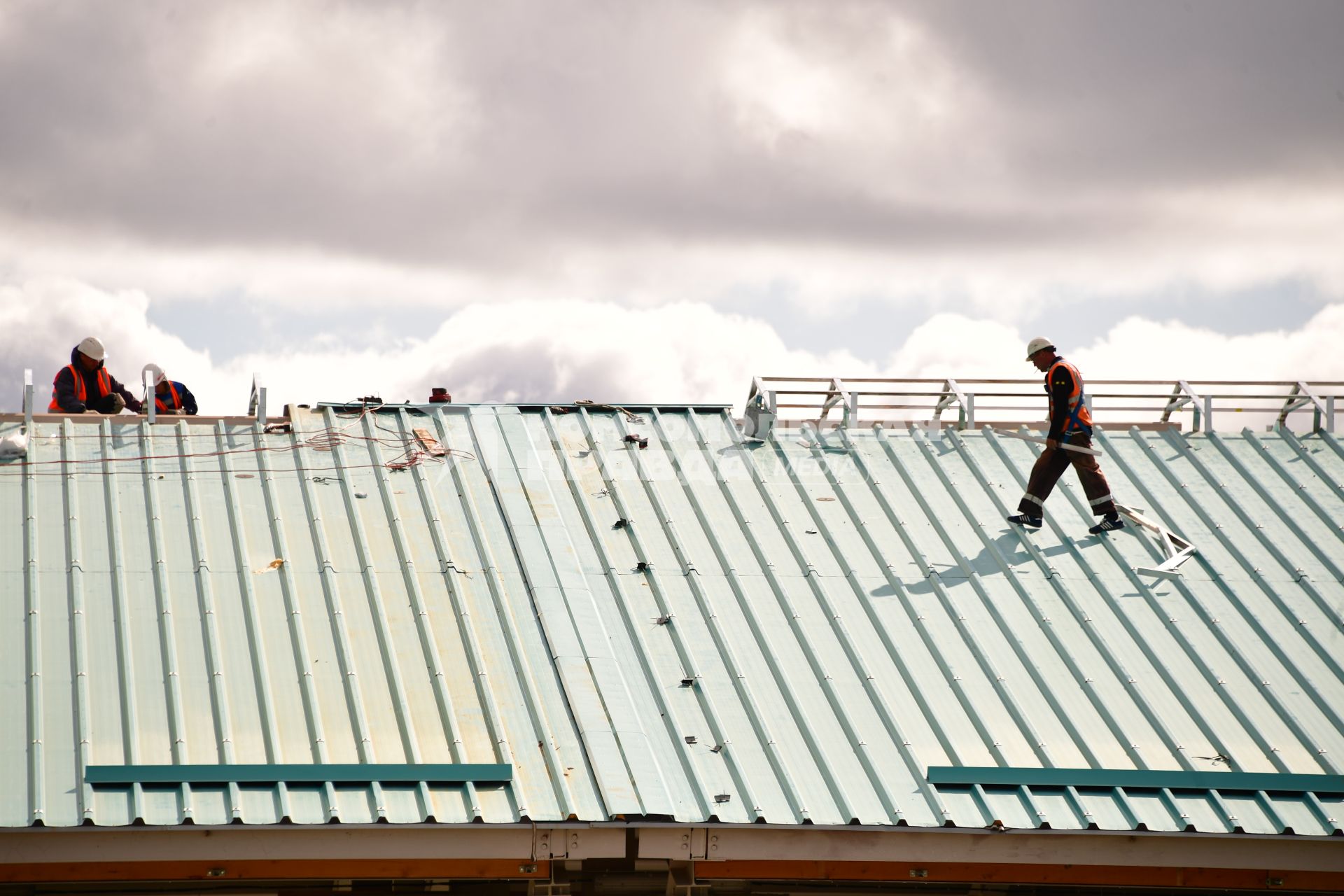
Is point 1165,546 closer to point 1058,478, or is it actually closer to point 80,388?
point 1058,478

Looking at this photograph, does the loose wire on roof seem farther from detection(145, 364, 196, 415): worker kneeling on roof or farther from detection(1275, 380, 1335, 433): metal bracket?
detection(1275, 380, 1335, 433): metal bracket

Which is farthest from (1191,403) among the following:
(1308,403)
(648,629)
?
(648,629)

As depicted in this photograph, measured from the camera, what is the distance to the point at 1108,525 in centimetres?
1830

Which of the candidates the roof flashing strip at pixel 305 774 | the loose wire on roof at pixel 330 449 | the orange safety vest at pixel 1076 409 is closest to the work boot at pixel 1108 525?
the orange safety vest at pixel 1076 409

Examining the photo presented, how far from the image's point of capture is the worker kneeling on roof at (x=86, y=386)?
1895 cm

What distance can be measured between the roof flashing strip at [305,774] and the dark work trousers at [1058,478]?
8.69m

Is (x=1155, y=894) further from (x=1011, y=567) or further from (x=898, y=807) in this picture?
(x=1011, y=567)

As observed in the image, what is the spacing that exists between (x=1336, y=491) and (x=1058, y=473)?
456cm

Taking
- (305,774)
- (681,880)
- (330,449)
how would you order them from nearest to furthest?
(305,774) → (681,880) → (330,449)

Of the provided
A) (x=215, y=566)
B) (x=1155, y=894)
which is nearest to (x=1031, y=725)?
(x=1155, y=894)

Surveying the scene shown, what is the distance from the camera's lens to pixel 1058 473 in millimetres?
18562

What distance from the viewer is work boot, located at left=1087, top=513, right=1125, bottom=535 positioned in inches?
719

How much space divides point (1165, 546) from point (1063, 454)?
1.84m

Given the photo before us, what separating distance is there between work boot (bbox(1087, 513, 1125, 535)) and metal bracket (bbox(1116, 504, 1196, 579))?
287mm
